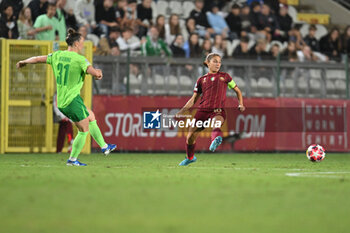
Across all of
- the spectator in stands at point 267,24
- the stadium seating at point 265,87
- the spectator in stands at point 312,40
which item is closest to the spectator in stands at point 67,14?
the stadium seating at point 265,87

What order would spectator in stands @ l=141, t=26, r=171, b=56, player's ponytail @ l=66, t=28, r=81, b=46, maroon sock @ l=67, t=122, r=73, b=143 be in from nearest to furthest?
player's ponytail @ l=66, t=28, r=81, b=46 < maroon sock @ l=67, t=122, r=73, b=143 < spectator in stands @ l=141, t=26, r=171, b=56

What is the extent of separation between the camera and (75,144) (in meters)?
11.0

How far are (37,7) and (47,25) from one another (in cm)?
109

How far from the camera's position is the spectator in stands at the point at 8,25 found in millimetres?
18014

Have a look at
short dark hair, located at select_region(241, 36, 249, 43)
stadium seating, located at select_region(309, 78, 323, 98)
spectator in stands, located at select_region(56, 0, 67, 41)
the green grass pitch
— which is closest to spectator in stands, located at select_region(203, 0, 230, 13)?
short dark hair, located at select_region(241, 36, 249, 43)

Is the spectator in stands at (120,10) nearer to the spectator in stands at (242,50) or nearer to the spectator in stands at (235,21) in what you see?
the spectator in stands at (242,50)

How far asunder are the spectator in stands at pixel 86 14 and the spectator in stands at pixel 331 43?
23.9ft

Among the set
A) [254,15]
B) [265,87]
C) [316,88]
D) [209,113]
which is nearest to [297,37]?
[254,15]

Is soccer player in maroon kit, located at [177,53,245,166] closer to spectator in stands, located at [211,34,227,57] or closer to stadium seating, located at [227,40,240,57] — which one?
spectator in stands, located at [211,34,227,57]

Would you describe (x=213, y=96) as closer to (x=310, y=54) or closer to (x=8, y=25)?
(x=8, y=25)

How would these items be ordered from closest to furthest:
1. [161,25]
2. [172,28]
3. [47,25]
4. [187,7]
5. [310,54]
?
[47,25] < [161,25] < [172,28] < [310,54] < [187,7]

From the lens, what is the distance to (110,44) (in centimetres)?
1895

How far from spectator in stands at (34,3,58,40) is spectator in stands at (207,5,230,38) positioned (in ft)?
18.1

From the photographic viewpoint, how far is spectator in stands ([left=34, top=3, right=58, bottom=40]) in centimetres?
1752
